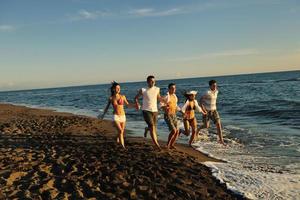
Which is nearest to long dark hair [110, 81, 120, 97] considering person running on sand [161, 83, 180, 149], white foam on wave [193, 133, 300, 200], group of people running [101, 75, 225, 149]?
group of people running [101, 75, 225, 149]

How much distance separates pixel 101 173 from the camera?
272 inches

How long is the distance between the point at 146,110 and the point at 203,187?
312 cm

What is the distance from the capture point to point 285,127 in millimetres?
14602

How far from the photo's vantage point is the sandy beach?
585 centimetres

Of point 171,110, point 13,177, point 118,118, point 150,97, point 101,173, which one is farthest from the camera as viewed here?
point 171,110

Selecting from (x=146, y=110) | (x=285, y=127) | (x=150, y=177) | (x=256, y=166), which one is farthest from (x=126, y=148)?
(x=285, y=127)

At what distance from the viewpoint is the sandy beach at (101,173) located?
5.85 metres

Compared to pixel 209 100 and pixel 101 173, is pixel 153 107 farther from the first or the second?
pixel 101 173

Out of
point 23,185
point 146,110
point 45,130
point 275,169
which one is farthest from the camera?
point 45,130

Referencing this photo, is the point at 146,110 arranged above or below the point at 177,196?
above

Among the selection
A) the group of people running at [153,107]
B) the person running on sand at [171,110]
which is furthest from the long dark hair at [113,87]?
the person running on sand at [171,110]

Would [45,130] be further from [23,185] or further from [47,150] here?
[23,185]

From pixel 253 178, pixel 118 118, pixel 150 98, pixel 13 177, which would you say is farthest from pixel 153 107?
pixel 13 177

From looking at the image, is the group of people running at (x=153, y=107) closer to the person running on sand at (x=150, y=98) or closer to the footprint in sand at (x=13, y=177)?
the person running on sand at (x=150, y=98)
